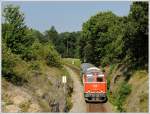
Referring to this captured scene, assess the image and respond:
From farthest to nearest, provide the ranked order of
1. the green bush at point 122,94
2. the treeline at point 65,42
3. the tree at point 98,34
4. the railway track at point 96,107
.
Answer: the treeline at point 65,42
the tree at point 98,34
the green bush at point 122,94
the railway track at point 96,107

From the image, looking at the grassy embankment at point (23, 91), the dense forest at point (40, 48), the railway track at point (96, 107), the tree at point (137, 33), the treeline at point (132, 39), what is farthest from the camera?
the treeline at point (132, 39)

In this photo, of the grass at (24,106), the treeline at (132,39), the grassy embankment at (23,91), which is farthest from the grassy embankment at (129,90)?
the grass at (24,106)

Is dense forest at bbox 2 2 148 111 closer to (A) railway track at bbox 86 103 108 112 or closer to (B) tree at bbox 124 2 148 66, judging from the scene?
(B) tree at bbox 124 2 148 66

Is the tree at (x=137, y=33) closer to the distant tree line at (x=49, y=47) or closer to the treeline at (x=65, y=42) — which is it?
the distant tree line at (x=49, y=47)

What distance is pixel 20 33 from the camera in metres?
47.7

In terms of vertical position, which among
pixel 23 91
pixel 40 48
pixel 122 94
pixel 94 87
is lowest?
pixel 122 94

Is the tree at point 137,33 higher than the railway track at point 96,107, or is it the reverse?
the tree at point 137,33

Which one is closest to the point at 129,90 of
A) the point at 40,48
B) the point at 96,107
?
the point at 96,107

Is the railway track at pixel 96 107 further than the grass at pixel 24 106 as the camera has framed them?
Yes

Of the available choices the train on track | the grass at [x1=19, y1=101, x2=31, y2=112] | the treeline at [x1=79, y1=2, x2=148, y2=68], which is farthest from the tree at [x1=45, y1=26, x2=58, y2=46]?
the grass at [x1=19, y1=101, x2=31, y2=112]

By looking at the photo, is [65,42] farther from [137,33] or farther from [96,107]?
[96,107]

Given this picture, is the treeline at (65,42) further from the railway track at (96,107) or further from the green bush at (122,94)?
the green bush at (122,94)

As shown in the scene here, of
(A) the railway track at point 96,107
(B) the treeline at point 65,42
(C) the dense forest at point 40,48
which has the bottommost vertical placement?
(A) the railway track at point 96,107

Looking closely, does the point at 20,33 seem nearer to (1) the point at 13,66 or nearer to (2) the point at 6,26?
(2) the point at 6,26
